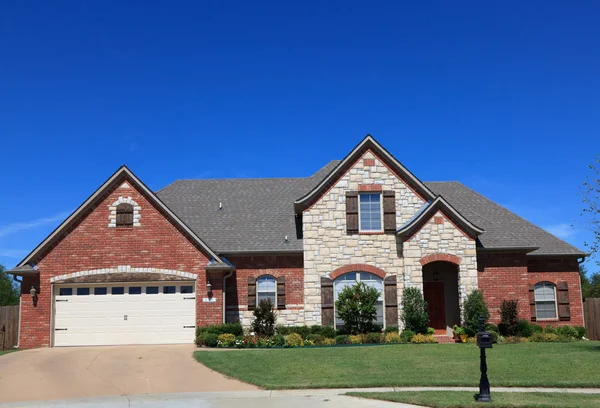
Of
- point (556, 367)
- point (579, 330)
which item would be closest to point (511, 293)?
point (579, 330)

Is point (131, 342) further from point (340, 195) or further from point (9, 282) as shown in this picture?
point (9, 282)

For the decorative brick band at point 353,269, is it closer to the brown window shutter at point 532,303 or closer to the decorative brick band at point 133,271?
the decorative brick band at point 133,271

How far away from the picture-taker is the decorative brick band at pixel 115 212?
76.7ft

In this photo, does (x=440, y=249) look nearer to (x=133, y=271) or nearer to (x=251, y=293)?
(x=251, y=293)

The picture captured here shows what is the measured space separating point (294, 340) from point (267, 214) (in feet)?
26.3

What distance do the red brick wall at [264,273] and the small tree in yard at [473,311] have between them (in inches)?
268

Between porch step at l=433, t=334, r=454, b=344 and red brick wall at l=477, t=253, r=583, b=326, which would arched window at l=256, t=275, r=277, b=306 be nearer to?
porch step at l=433, t=334, r=454, b=344

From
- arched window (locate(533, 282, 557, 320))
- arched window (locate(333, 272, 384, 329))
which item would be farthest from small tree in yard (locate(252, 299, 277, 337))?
arched window (locate(533, 282, 557, 320))

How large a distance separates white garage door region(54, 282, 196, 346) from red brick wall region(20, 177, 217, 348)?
23.6 inches

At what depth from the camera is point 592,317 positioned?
1019 inches

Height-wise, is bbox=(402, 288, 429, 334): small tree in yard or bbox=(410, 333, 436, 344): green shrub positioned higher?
bbox=(402, 288, 429, 334): small tree in yard

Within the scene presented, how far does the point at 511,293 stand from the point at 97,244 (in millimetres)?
17205

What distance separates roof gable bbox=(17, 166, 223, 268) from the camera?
2292cm

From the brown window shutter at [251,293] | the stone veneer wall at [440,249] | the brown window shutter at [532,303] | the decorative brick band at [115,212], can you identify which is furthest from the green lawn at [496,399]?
the brown window shutter at [532,303]
